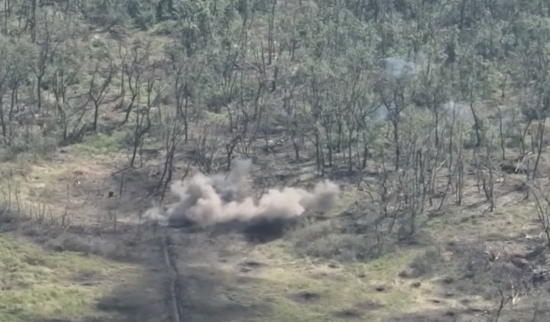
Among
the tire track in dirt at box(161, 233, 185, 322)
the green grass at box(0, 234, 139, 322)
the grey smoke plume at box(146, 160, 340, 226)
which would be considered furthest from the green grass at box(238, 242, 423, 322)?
the green grass at box(0, 234, 139, 322)

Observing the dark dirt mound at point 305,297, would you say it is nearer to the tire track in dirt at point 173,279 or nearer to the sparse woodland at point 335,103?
the sparse woodland at point 335,103

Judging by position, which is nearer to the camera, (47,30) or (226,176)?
(226,176)

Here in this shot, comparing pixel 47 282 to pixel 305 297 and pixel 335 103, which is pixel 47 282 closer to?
pixel 305 297

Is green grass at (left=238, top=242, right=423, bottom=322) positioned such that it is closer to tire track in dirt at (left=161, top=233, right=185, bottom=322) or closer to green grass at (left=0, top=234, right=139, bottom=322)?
tire track in dirt at (left=161, top=233, right=185, bottom=322)

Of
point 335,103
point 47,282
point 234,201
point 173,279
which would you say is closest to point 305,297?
point 173,279

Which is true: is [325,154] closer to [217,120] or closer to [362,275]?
[217,120]

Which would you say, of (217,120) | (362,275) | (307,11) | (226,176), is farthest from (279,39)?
(362,275)
